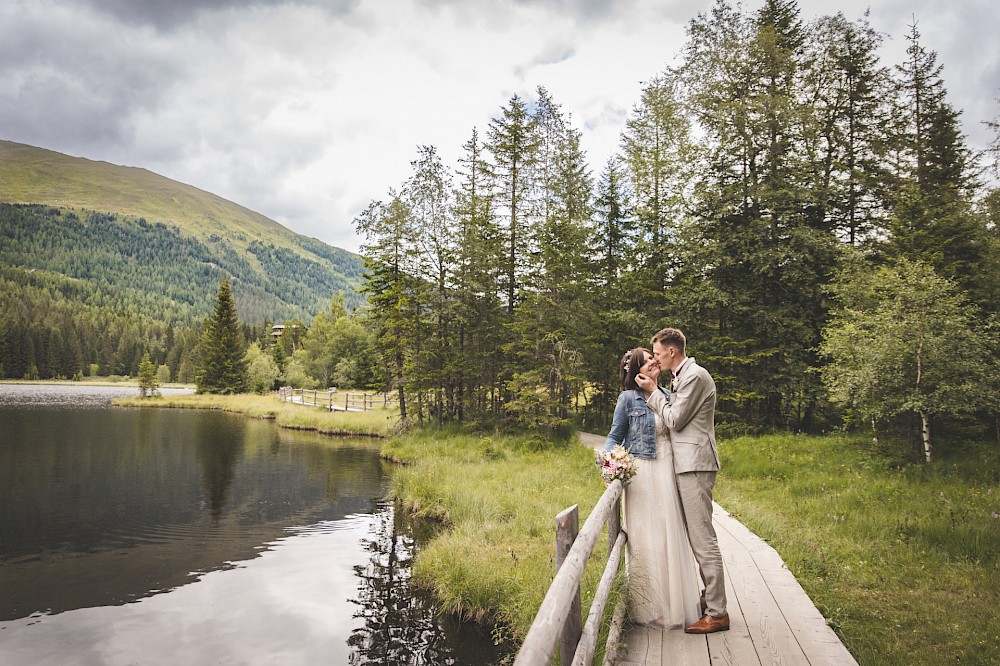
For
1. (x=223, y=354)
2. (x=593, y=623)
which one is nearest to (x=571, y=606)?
(x=593, y=623)

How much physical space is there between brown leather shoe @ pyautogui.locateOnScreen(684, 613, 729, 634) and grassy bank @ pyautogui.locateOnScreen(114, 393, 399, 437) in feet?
76.7

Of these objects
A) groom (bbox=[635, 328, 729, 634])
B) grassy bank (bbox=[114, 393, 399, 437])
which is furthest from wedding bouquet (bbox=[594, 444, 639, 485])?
grassy bank (bbox=[114, 393, 399, 437])

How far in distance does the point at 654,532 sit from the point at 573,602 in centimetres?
122

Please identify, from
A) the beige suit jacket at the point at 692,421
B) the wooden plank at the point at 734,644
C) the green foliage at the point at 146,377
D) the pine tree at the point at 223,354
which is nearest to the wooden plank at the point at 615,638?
the wooden plank at the point at 734,644

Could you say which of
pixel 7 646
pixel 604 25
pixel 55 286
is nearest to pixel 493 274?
pixel 604 25

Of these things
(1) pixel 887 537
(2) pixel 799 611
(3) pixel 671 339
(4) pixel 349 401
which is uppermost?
(3) pixel 671 339

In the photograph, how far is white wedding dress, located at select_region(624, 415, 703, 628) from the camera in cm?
396

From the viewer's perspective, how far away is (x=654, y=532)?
408 centimetres

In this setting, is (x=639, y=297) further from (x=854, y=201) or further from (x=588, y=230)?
(x=854, y=201)

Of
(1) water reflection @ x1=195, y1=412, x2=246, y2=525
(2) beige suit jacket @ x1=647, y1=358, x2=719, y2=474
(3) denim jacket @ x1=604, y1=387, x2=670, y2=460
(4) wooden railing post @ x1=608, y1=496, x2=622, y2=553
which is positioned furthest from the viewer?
(1) water reflection @ x1=195, y1=412, x2=246, y2=525

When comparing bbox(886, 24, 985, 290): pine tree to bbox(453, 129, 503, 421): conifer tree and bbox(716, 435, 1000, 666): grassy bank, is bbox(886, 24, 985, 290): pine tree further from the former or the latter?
bbox(453, 129, 503, 421): conifer tree

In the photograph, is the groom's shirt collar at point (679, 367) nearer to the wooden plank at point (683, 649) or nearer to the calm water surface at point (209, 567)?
the wooden plank at point (683, 649)

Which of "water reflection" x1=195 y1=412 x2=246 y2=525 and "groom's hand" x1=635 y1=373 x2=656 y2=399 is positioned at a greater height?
"groom's hand" x1=635 y1=373 x2=656 y2=399

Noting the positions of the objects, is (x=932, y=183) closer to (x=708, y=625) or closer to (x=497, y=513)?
(x=497, y=513)
